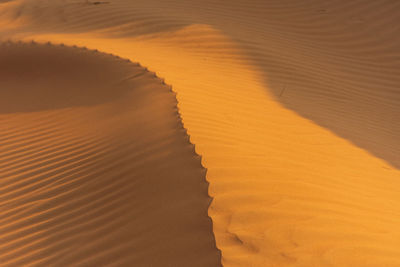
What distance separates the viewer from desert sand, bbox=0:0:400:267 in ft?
9.53

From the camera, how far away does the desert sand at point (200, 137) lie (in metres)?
2.91

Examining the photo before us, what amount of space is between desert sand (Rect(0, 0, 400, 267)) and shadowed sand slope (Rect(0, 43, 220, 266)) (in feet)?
0.05

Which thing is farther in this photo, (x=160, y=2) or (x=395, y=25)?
(x=160, y=2)

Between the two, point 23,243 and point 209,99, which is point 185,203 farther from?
point 209,99

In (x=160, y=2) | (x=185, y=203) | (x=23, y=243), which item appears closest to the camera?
(x=185, y=203)

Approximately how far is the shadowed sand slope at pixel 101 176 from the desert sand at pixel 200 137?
14 millimetres

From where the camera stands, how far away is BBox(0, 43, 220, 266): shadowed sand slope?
2996mm

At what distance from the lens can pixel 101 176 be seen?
3.94 m

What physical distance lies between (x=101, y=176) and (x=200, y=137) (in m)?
0.79

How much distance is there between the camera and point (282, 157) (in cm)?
393

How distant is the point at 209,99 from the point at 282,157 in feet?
4.38

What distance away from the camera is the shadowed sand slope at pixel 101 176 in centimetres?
300

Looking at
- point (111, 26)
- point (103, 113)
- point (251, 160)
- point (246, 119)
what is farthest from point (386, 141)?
point (111, 26)

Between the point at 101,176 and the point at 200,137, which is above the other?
the point at 200,137
